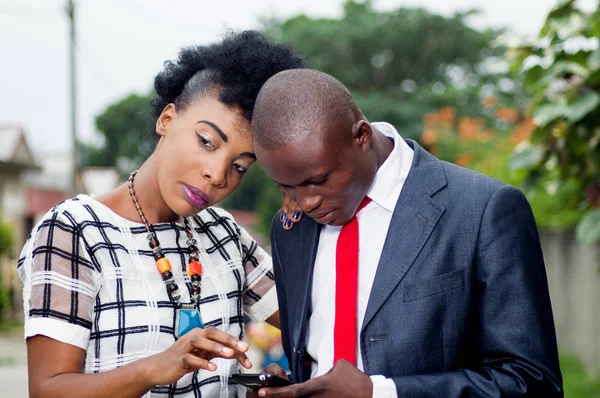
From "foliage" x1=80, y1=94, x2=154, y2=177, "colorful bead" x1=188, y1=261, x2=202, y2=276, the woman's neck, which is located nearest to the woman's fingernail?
"colorful bead" x1=188, y1=261, x2=202, y2=276

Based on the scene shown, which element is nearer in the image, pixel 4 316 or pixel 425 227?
pixel 425 227

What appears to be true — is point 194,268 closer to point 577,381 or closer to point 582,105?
point 582,105

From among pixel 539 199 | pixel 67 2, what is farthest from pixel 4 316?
pixel 539 199

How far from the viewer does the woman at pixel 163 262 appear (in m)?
2.42

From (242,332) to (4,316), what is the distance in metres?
18.4

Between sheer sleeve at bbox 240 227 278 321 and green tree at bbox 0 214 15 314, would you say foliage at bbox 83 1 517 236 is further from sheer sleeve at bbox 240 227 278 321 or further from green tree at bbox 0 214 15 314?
sheer sleeve at bbox 240 227 278 321

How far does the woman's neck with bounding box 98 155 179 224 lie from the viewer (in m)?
2.82

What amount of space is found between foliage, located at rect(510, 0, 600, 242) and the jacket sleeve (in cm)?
106

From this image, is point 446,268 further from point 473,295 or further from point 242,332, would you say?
point 242,332

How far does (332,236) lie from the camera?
274cm

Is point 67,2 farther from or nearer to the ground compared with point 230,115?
farther from the ground

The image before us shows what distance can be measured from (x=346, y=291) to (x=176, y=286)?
0.63m

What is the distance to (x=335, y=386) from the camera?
2178mm

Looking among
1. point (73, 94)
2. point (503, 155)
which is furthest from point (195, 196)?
point (73, 94)
